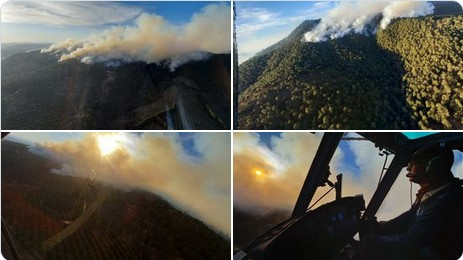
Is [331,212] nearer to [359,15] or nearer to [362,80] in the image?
[362,80]

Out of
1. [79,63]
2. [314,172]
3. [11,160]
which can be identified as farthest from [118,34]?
[314,172]

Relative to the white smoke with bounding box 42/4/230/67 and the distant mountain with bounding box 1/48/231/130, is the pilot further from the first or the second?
the white smoke with bounding box 42/4/230/67

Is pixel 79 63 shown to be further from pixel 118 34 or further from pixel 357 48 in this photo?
pixel 357 48

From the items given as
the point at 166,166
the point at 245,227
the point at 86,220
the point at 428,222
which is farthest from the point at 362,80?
the point at 86,220

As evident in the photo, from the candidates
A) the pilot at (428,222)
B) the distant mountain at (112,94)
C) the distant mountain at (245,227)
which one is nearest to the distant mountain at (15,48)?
the distant mountain at (112,94)

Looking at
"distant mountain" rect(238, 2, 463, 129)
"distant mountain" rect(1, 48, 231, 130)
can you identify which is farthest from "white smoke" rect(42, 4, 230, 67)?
"distant mountain" rect(238, 2, 463, 129)
